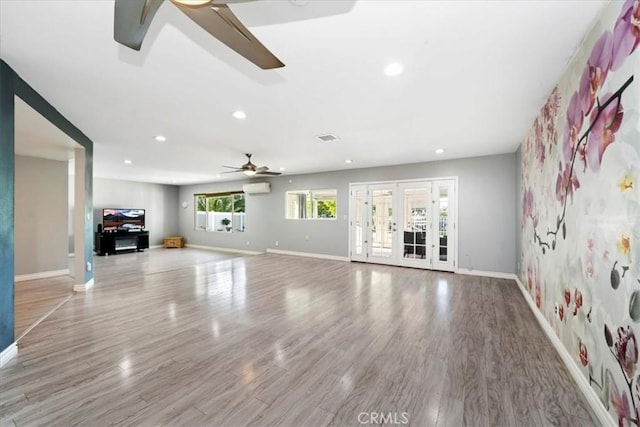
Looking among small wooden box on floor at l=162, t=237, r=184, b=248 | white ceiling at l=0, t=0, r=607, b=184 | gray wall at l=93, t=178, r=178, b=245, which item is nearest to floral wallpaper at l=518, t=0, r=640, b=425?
white ceiling at l=0, t=0, r=607, b=184

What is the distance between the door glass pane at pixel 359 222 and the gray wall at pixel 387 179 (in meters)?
0.30

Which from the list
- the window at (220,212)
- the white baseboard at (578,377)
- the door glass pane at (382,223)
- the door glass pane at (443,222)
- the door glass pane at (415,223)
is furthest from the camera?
the window at (220,212)

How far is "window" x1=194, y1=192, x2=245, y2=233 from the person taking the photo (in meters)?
9.85

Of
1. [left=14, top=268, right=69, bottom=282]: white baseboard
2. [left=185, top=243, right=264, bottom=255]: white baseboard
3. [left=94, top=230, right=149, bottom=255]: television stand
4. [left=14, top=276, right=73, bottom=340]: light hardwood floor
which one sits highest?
[left=94, top=230, right=149, bottom=255]: television stand

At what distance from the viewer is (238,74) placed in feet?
7.77

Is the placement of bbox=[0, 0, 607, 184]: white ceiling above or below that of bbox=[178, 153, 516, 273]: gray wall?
above

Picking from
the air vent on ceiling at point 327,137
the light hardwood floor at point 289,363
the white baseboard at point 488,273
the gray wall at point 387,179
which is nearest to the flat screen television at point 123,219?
the gray wall at point 387,179

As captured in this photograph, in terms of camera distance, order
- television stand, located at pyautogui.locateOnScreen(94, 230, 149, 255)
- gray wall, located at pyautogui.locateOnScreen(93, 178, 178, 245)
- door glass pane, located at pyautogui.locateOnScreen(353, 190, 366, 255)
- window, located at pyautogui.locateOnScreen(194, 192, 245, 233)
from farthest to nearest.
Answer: window, located at pyautogui.locateOnScreen(194, 192, 245, 233), gray wall, located at pyautogui.locateOnScreen(93, 178, 178, 245), television stand, located at pyautogui.locateOnScreen(94, 230, 149, 255), door glass pane, located at pyautogui.locateOnScreen(353, 190, 366, 255)

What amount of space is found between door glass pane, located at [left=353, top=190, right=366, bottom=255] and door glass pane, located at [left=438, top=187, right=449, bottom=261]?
192cm

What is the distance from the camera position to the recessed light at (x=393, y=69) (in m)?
2.20

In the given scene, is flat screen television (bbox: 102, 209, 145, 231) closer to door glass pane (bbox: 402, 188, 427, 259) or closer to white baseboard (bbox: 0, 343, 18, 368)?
white baseboard (bbox: 0, 343, 18, 368)

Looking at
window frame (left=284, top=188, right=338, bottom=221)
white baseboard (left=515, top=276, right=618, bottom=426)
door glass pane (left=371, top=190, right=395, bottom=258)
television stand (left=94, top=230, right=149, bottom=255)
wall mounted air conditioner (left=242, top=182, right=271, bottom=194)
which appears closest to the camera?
white baseboard (left=515, top=276, right=618, bottom=426)

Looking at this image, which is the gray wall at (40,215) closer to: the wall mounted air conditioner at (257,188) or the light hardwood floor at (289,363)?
the light hardwood floor at (289,363)

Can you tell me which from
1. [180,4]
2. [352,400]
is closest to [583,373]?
[352,400]
